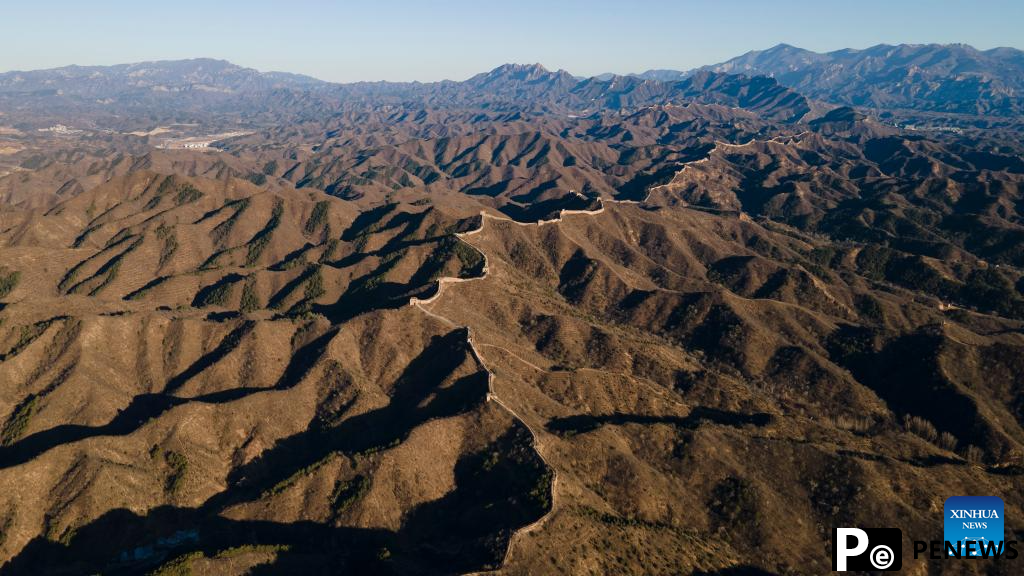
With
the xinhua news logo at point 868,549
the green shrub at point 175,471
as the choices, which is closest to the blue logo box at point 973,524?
Answer: the xinhua news logo at point 868,549

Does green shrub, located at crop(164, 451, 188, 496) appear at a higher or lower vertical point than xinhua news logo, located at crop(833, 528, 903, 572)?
higher

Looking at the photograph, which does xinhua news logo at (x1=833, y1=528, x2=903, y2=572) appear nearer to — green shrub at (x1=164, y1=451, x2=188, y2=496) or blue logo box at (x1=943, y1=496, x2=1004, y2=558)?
blue logo box at (x1=943, y1=496, x2=1004, y2=558)

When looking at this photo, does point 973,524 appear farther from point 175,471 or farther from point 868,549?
point 175,471

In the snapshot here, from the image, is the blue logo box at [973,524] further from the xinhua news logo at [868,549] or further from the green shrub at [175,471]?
the green shrub at [175,471]

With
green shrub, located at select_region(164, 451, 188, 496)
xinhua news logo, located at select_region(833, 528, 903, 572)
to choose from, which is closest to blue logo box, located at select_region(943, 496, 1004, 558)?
xinhua news logo, located at select_region(833, 528, 903, 572)

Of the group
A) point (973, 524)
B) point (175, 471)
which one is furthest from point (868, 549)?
point (175, 471)

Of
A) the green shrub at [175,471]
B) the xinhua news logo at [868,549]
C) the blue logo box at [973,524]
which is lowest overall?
the xinhua news logo at [868,549]

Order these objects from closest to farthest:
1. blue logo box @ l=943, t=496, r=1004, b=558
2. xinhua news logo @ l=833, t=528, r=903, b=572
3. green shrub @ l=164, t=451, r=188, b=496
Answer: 1. blue logo box @ l=943, t=496, r=1004, b=558
2. xinhua news logo @ l=833, t=528, r=903, b=572
3. green shrub @ l=164, t=451, r=188, b=496
